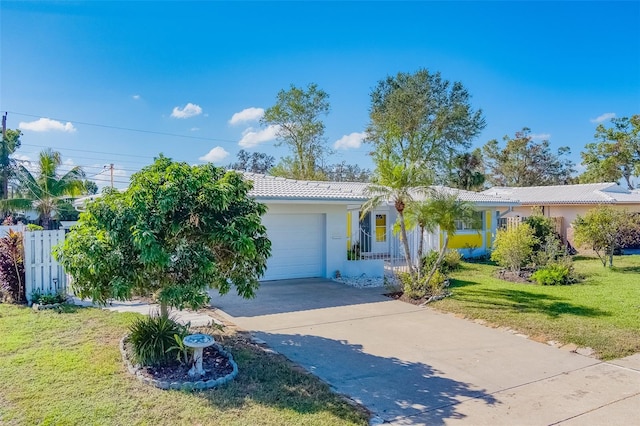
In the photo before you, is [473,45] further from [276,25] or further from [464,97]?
[464,97]

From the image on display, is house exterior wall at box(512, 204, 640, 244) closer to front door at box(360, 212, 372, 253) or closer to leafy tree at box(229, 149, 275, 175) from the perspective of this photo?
front door at box(360, 212, 372, 253)

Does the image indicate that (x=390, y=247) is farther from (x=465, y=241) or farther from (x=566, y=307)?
(x=566, y=307)

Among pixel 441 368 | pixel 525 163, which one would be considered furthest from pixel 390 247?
pixel 525 163

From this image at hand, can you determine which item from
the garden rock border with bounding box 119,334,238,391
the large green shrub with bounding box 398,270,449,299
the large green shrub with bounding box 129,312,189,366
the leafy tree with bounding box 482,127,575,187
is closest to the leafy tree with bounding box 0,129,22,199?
the large green shrub with bounding box 129,312,189,366

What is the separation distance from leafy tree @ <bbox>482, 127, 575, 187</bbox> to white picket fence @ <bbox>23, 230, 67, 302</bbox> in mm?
50969

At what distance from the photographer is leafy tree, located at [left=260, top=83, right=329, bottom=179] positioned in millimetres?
39938

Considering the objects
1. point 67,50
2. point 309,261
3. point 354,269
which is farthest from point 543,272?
point 67,50

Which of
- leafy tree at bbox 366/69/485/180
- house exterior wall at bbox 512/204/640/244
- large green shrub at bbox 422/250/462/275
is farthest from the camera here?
leafy tree at bbox 366/69/485/180

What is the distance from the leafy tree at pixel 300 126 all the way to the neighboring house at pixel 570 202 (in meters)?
17.2

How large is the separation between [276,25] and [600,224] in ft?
52.0

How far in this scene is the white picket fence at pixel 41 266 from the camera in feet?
34.8

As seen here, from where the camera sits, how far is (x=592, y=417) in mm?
5211

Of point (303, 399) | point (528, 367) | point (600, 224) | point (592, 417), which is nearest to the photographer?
point (592, 417)

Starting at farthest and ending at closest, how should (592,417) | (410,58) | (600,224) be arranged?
1. (410,58)
2. (600,224)
3. (592,417)
